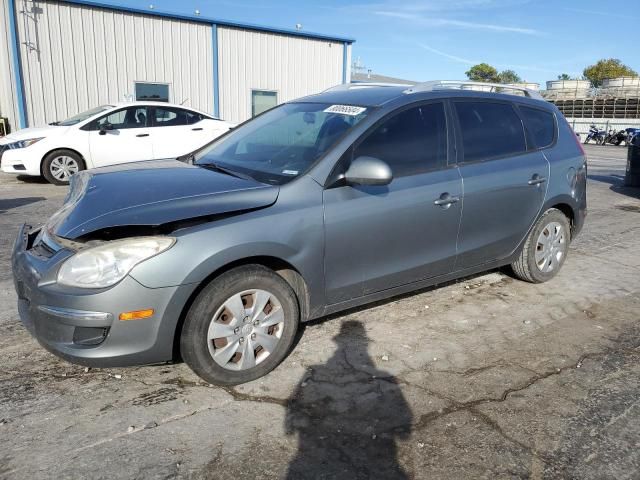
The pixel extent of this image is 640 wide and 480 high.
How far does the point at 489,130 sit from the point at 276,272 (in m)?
2.25

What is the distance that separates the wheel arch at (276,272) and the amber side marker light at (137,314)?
0.18 metres

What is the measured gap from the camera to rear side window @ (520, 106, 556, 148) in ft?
15.4

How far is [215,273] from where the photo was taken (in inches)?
115

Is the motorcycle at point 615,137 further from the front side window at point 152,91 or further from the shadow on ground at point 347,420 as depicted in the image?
the shadow on ground at point 347,420

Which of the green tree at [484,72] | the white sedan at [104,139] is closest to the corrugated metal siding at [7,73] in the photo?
the white sedan at [104,139]

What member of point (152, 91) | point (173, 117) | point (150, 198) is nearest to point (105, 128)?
point (173, 117)

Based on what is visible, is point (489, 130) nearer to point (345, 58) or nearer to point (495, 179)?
point (495, 179)

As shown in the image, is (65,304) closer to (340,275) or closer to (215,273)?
(215,273)

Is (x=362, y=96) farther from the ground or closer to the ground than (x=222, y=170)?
farther from the ground

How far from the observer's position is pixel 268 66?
17922mm

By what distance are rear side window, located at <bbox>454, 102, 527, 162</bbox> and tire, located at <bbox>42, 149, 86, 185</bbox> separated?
25.8ft

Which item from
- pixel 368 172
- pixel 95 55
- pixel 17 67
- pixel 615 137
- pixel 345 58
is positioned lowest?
pixel 615 137

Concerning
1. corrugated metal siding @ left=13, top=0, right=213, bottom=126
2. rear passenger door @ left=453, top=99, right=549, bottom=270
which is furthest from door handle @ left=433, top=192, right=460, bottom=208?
corrugated metal siding @ left=13, top=0, right=213, bottom=126

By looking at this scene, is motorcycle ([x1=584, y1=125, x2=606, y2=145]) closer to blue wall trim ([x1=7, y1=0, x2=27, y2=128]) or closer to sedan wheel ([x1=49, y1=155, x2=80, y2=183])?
blue wall trim ([x1=7, y1=0, x2=27, y2=128])
